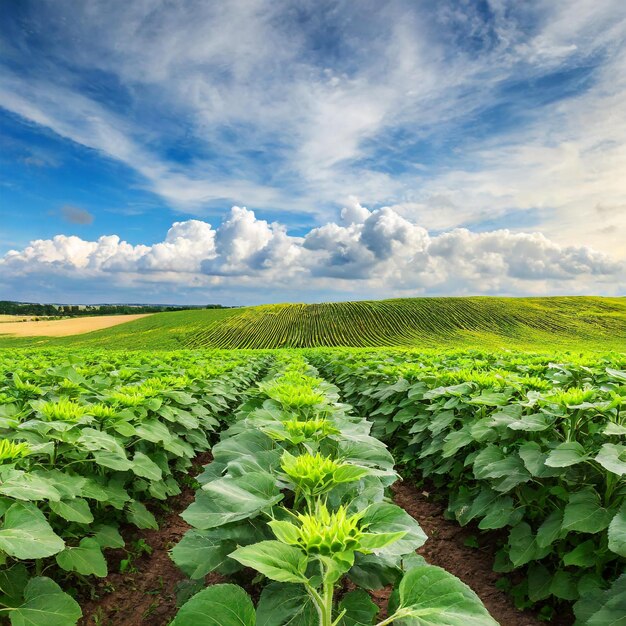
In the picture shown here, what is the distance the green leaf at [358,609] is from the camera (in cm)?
177

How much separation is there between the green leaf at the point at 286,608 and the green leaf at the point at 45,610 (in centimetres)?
118

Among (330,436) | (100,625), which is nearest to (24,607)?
(100,625)

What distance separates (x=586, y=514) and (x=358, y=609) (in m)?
1.91

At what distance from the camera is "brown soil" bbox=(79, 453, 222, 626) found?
11.3 ft

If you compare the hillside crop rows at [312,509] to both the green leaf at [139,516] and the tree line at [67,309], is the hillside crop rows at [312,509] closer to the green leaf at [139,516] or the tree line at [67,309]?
the green leaf at [139,516]

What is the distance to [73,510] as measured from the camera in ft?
9.25

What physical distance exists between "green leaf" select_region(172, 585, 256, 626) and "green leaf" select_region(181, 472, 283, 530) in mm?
321

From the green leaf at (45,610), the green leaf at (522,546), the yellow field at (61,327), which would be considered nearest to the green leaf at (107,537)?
the green leaf at (45,610)

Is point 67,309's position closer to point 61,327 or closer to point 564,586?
point 61,327

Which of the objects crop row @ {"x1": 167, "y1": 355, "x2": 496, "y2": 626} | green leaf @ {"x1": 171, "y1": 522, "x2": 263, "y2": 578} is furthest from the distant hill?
green leaf @ {"x1": 171, "y1": 522, "x2": 263, "y2": 578}

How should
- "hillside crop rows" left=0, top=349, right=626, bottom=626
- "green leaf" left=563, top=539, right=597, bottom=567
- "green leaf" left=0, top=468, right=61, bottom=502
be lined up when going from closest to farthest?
1. "hillside crop rows" left=0, top=349, right=626, bottom=626
2. "green leaf" left=0, top=468, right=61, bottom=502
3. "green leaf" left=563, top=539, right=597, bottom=567

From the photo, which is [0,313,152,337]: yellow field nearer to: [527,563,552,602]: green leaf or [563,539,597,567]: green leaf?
[527,563,552,602]: green leaf

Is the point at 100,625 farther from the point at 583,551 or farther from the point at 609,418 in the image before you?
the point at 609,418

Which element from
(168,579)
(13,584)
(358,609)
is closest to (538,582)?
(358,609)
